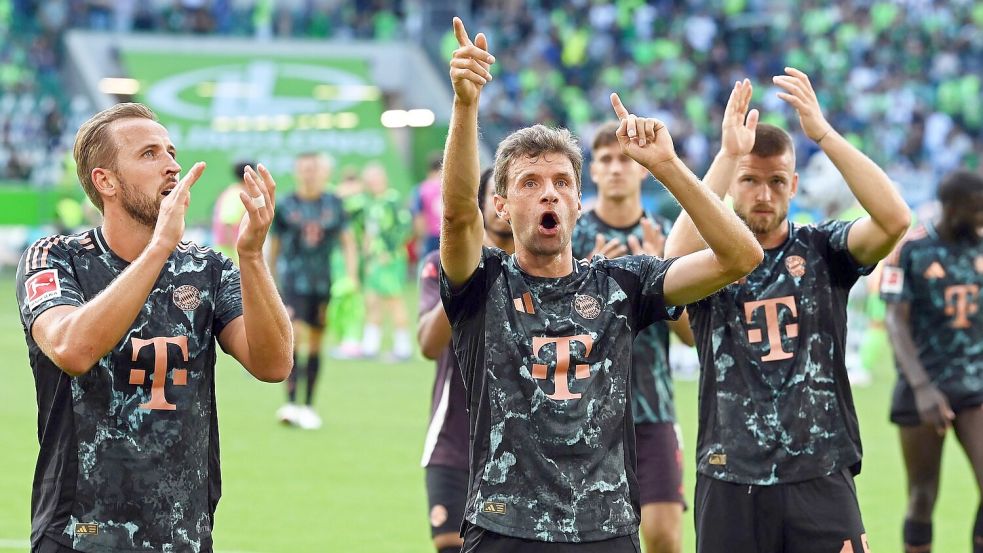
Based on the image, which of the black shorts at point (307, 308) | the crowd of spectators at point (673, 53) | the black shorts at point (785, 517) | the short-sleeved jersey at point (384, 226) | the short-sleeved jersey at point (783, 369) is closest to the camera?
the black shorts at point (785, 517)

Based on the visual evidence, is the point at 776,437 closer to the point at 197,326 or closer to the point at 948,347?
the point at 197,326

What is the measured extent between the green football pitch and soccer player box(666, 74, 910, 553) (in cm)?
342

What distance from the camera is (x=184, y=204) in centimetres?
417

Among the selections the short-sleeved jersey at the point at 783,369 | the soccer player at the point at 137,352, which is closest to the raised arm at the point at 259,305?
the soccer player at the point at 137,352

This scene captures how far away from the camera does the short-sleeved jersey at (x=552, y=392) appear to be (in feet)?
14.4

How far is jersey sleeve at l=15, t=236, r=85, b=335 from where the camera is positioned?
4.25 m

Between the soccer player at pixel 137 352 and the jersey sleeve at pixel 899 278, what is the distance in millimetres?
4488

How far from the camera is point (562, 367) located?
14.8 feet

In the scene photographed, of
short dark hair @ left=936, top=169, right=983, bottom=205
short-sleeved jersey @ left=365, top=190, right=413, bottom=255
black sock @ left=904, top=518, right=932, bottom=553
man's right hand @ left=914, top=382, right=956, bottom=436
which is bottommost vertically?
black sock @ left=904, top=518, right=932, bottom=553

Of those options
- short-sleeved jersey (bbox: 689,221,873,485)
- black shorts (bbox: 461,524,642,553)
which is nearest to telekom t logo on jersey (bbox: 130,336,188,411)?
black shorts (bbox: 461,524,642,553)

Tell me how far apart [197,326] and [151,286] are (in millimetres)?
348

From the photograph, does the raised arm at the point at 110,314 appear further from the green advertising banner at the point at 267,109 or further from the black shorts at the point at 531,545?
the green advertising banner at the point at 267,109

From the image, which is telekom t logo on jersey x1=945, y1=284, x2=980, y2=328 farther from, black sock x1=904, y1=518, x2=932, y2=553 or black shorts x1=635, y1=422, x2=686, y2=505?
black shorts x1=635, y1=422, x2=686, y2=505

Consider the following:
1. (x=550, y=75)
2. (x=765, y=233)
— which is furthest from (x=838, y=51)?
A: (x=765, y=233)
